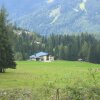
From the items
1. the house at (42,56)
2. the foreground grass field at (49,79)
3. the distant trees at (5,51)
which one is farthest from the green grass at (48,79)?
the house at (42,56)

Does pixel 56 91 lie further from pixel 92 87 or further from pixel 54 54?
pixel 54 54

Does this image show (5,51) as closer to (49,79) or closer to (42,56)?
(49,79)

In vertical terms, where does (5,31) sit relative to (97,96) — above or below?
above

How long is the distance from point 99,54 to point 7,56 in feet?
375

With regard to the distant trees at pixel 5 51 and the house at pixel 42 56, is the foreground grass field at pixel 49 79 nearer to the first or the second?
the distant trees at pixel 5 51

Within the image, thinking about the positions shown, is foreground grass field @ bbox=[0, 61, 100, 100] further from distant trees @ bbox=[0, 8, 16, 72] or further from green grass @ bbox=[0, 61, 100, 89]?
distant trees @ bbox=[0, 8, 16, 72]

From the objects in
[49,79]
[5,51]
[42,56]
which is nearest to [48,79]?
[49,79]

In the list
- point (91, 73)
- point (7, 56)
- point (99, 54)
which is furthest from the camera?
point (99, 54)

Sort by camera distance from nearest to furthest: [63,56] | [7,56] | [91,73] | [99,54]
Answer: [91,73], [7,56], [99,54], [63,56]

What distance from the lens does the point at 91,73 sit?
1733 cm

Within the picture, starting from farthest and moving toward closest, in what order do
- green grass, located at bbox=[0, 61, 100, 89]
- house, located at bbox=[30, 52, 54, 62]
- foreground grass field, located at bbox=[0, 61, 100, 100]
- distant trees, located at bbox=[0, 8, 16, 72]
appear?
house, located at bbox=[30, 52, 54, 62]
distant trees, located at bbox=[0, 8, 16, 72]
green grass, located at bbox=[0, 61, 100, 89]
foreground grass field, located at bbox=[0, 61, 100, 100]

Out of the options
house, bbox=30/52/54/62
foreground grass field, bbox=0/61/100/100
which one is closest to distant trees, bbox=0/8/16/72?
foreground grass field, bbox=0/61/100/100

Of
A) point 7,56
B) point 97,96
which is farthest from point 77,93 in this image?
point 7,56

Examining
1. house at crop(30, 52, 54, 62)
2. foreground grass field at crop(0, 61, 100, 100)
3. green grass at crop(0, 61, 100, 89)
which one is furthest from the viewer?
house at crop(30, 52, 54, 62)
